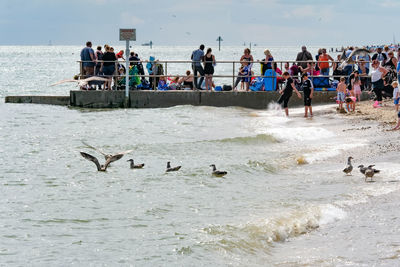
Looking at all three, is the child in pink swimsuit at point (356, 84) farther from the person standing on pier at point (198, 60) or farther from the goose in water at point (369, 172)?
the goose in water at point (369, 172)

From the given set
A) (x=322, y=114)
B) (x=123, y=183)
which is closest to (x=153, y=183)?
(x=123, y=183)

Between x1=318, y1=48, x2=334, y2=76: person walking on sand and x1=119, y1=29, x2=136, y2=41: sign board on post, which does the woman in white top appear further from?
x1=119, y1=29, x2=136, y2=41: sign board on post

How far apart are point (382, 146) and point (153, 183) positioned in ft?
18.2

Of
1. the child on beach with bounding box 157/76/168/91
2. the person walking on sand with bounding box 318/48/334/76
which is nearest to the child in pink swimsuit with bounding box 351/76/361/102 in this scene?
the person walking on sand with bounding box 318/48/334/76

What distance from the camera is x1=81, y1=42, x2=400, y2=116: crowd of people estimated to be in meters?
24.1

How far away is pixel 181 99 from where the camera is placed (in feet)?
88.2

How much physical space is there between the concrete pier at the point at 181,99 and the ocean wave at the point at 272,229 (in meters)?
15.2

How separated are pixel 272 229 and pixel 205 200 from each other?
8.45 feet

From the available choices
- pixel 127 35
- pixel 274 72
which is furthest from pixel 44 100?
pixel 274 72

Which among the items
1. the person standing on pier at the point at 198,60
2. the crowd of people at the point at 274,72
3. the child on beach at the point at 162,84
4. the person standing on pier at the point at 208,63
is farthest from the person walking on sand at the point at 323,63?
the child on beach at the point at 162,84

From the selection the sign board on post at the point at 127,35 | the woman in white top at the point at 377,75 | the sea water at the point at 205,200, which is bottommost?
the sea water at the point at 205,200

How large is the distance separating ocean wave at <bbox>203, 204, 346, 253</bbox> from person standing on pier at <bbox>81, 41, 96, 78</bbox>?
1609 centimetres

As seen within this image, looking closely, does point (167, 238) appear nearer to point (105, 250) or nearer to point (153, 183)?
point (105, 250)

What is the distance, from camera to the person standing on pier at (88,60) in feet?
85.7
